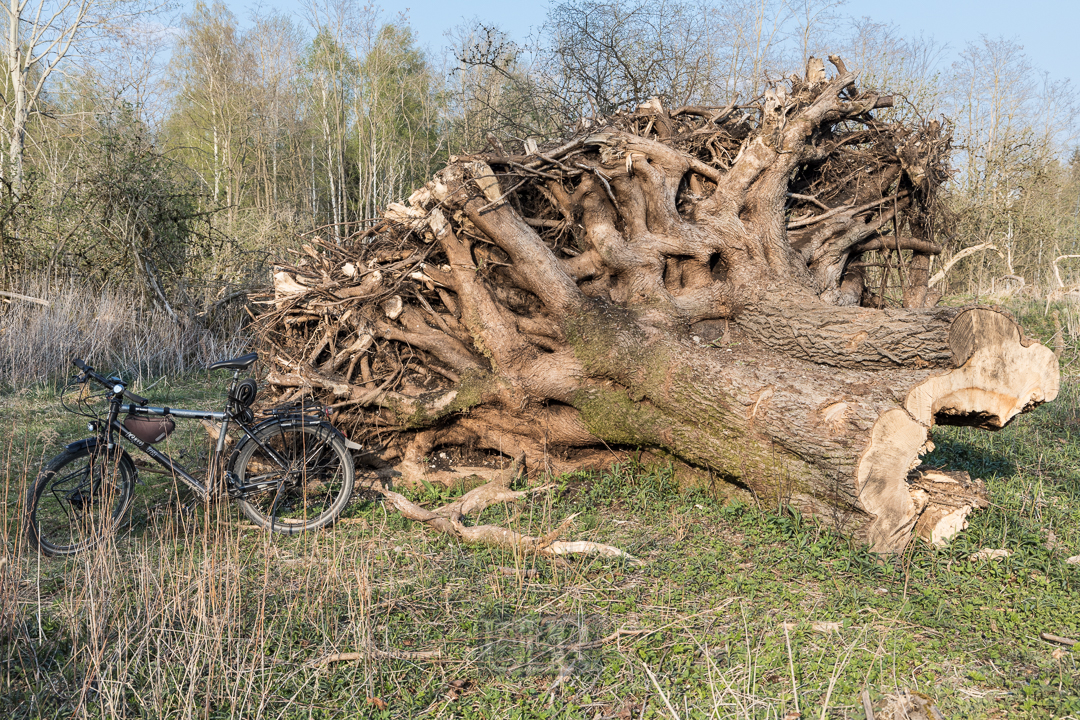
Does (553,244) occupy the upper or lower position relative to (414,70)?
lower

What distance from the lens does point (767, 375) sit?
5.11 m

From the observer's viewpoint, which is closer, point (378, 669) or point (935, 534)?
point (378, 669)

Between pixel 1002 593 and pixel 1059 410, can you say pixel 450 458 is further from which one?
pixel 1059 410

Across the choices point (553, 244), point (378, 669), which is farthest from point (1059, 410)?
point (378, 669)

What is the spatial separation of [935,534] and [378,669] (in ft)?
12.0

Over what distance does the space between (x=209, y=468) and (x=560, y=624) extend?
9.84 feet

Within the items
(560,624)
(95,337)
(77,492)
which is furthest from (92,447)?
(95,337)

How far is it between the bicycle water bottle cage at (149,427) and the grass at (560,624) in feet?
2.14

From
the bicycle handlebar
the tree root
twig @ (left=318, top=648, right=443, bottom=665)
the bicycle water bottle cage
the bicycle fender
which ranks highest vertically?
the bicycle handlebar

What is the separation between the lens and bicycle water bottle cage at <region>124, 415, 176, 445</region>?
496 cm

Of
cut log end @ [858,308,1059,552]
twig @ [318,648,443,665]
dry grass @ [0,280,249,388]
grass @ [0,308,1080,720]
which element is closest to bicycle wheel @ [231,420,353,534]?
grass @ [0,308,1080,720]

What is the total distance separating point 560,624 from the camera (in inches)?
145

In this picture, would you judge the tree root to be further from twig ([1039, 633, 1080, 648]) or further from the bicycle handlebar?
twig ([1039, 633, 1080, 648])

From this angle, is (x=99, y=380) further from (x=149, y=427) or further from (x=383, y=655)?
(x=383, y=655)
